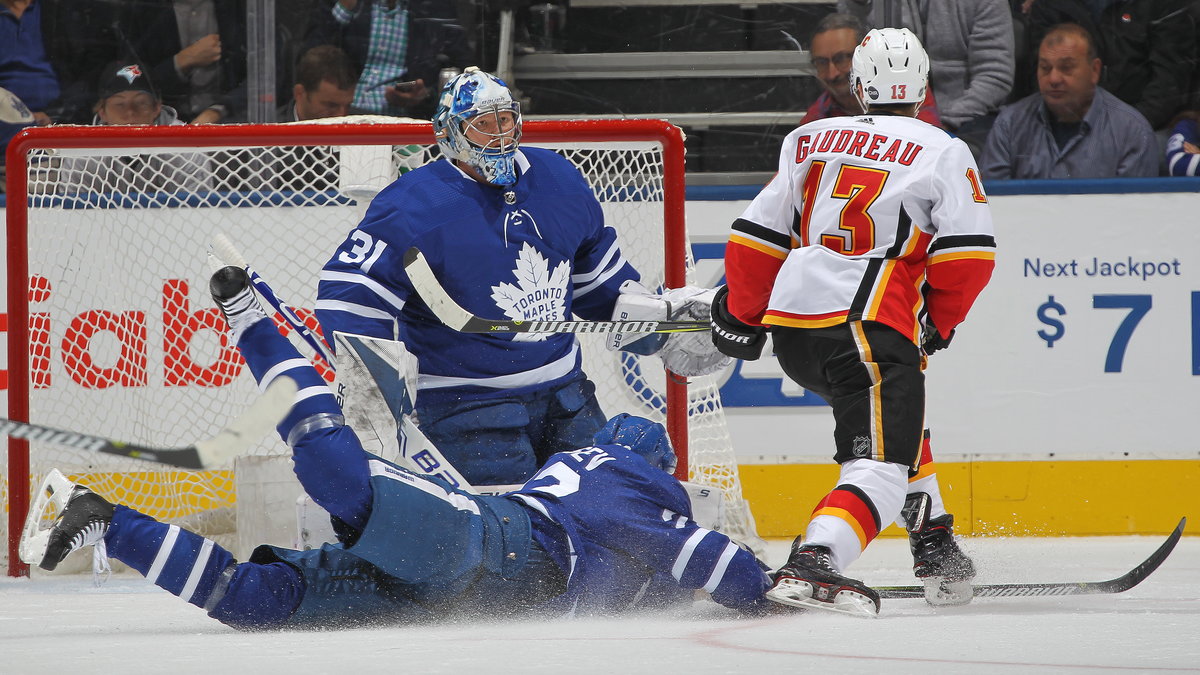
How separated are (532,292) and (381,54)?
1.67 m

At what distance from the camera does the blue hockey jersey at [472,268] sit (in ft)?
9.39

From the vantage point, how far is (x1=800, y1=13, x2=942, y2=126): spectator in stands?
14.0ft

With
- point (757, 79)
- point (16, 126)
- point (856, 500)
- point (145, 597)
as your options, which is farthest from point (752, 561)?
point (16, 126)

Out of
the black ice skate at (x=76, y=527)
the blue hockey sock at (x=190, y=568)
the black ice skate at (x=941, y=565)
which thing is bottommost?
the black ice skate at (x=941, y=565)

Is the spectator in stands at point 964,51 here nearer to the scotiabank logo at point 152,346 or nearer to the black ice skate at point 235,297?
the scotiabank logo at point 152,346

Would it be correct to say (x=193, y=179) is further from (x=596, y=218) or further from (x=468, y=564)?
(x=468, y=564)

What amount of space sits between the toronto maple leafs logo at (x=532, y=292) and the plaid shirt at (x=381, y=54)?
151 centimetres

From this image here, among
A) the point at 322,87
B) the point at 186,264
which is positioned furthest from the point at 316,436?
the point at 322,87

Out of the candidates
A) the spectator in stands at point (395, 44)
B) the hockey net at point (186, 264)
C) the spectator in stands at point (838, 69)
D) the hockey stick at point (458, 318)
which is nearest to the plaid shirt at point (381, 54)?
the spectator in stands at point (395, 44)

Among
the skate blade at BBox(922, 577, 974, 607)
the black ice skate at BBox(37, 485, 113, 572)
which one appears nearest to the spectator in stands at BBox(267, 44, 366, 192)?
the black ice skate at BBox(37, 485, 113, 572)

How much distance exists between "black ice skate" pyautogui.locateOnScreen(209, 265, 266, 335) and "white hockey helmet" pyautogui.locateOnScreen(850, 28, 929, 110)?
1272 millimetres

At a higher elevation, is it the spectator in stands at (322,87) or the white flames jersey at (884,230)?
the spectator in stands at (322,87)

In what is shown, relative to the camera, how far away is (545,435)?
3.08m

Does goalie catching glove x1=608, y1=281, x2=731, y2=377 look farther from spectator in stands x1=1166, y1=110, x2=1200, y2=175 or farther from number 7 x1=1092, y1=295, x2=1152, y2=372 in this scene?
spectator in stands x1=1166, y1=110, x2=1200, y2=175
